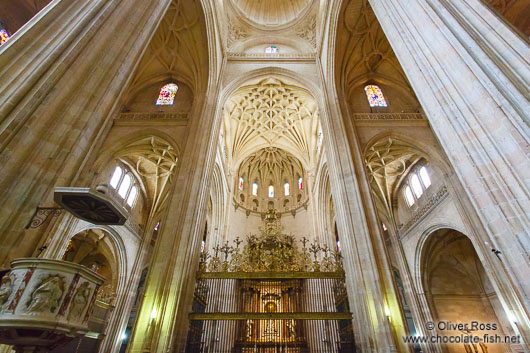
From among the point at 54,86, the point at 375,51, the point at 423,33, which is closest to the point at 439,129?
the point at 423,33

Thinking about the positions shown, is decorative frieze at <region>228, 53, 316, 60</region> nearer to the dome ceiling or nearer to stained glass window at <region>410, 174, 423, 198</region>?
the dome ceiling

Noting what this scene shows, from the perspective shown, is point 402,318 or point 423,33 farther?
point 402,318

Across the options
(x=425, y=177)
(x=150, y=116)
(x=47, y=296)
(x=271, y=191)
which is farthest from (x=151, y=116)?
(x=425, y=177)

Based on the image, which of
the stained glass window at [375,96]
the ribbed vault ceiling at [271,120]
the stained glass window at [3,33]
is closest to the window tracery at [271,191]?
the ribbed vault ceiling at [271,120]

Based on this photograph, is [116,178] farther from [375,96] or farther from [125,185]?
[375,96]

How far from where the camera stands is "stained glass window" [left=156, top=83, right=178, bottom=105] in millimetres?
13253

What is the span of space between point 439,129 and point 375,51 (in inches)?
432

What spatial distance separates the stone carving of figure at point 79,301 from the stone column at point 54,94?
45.5 inches

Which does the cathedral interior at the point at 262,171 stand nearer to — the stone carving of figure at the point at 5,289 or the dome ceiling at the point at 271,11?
the stone carving of figure at the point at 5,289

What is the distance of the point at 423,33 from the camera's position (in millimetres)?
5145

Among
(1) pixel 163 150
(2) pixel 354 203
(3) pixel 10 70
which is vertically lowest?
(3) pixel 10 70

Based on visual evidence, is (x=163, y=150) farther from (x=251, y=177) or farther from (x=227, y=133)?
(x=251, y=177)

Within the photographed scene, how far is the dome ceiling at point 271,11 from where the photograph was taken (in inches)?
646

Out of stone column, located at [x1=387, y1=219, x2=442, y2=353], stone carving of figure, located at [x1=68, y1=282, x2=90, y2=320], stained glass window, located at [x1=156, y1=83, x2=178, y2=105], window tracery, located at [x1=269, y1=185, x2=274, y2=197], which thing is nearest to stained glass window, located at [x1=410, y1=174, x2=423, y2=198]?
stone column, located at [x1=387, y1=219, x2=442, y2=353]
